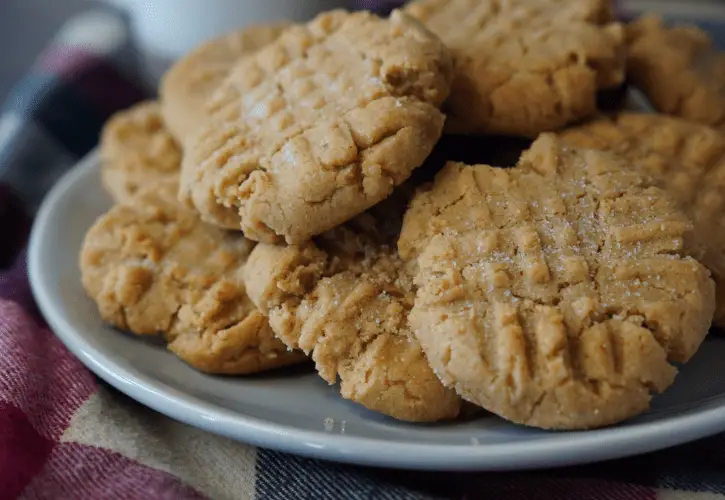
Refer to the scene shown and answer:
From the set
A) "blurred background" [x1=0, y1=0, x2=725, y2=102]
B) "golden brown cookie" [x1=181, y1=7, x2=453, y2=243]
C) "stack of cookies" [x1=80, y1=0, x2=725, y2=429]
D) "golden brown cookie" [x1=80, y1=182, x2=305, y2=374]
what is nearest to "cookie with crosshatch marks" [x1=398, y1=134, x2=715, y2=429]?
"stack of cookies" [x1=80, y1=0, x2=725, y2=429]

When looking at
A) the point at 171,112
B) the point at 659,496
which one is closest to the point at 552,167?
the point at 659,496

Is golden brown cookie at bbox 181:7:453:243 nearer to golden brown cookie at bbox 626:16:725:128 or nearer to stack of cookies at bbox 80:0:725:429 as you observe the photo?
stack of cookies at bbox 80:0:725:429

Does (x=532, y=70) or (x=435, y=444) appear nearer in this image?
(x=435, y=444)

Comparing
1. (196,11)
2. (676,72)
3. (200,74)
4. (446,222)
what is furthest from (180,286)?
(196,11)

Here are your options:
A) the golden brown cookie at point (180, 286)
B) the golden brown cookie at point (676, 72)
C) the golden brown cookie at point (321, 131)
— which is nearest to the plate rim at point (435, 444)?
the golden brown cookie at point (180, 286)

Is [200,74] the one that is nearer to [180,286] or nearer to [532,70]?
[180,286]
